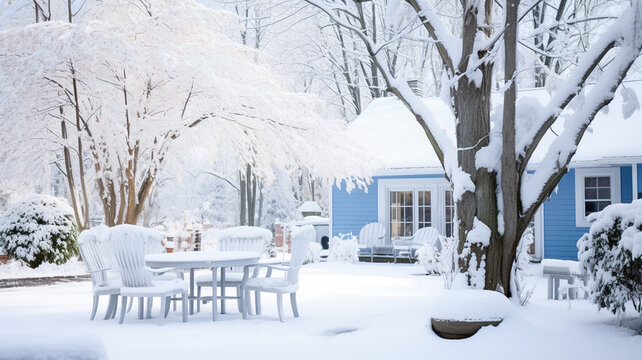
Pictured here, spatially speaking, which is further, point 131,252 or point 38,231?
point 38,231

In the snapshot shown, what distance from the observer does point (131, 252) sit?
7.05 metres

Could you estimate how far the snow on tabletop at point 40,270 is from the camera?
1260cm

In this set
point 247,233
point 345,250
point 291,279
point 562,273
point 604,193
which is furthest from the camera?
point 345,250

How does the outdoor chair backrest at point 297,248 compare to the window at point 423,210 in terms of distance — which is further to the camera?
the window at point 423,210

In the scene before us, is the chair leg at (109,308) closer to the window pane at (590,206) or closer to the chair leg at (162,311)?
the chair leg at (162,311)

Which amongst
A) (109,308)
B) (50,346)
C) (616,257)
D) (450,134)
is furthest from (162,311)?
(450,134)

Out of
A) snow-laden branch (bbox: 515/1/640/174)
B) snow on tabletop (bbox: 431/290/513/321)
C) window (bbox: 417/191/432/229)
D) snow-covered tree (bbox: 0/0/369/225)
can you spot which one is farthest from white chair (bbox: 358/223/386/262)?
snow on tabletop (bbox: 431/290/513/321)

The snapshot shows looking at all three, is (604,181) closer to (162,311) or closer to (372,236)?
(372,236)

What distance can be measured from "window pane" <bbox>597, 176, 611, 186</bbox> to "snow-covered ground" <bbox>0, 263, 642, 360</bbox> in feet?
18.7

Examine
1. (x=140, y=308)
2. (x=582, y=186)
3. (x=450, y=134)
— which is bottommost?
(x=140, y=308)

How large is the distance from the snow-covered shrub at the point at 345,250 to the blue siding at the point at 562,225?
4179mm

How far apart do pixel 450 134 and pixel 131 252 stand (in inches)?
396

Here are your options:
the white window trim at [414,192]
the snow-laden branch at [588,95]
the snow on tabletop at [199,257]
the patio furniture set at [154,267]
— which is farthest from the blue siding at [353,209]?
the snow-laden branch at [588,95]

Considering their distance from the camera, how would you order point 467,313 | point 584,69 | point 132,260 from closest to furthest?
point 467,313
point 584,69
point 132,260
